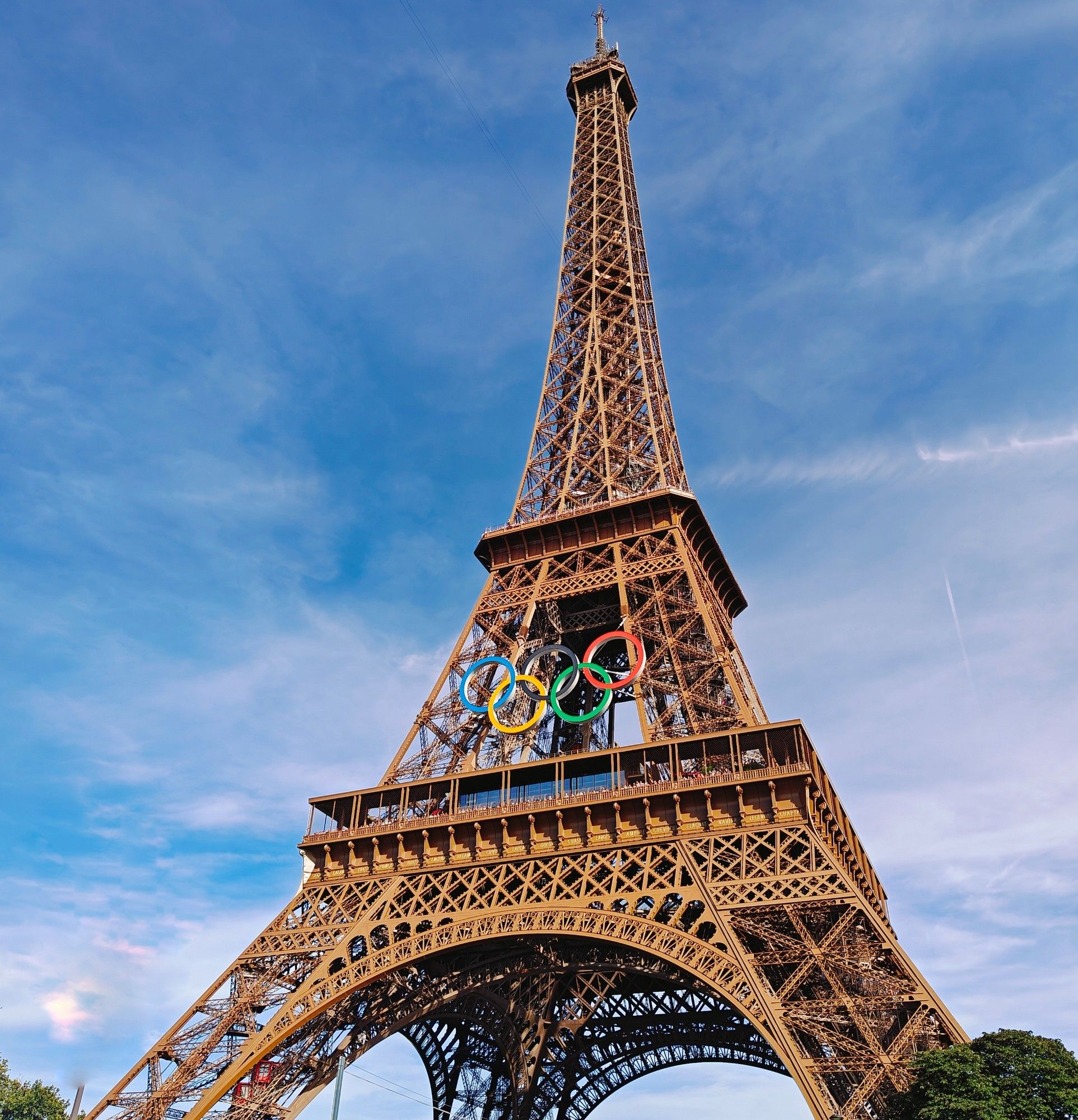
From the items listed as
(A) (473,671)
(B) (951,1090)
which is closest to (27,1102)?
(A) (473,671)

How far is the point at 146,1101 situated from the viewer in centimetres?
3062

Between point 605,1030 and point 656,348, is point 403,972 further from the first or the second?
point 656,348

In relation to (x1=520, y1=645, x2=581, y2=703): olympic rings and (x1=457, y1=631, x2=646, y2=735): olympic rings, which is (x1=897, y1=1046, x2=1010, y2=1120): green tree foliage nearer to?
(x1=457, y1=631, x2=646, y2=735): olympic rings

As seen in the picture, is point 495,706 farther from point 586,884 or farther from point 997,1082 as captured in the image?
point 997,1082

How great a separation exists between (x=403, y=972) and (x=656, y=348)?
34.4 m

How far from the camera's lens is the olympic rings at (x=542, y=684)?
36.7 m

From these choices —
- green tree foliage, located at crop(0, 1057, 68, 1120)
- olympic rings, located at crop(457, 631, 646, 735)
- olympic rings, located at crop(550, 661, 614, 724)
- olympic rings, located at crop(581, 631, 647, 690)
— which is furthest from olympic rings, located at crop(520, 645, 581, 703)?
green tree foliage, located at crop(0, 1057, 68, 1120)

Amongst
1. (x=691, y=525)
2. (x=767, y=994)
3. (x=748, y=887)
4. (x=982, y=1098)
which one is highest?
(x=691, y=525)

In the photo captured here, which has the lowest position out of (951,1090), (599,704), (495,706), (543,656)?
(951,1090)

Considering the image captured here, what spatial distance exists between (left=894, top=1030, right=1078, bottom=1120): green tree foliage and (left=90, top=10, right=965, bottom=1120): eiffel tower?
870 millimetres

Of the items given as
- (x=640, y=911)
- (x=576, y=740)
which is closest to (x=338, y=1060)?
(x=640, y=911)

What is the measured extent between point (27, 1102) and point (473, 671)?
89.8ft

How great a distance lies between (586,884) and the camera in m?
31.5

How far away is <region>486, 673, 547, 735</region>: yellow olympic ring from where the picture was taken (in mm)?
37031
